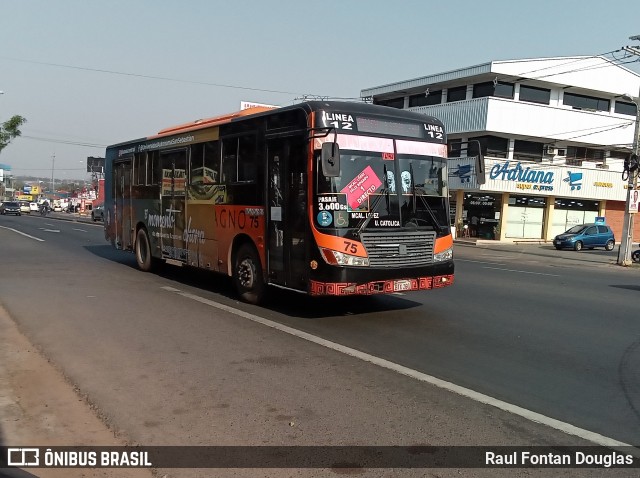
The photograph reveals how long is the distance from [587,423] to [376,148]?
4861 mm

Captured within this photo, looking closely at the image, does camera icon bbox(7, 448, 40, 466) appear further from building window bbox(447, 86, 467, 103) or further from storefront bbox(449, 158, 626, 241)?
building window bbox(447, 86, 467, 103)

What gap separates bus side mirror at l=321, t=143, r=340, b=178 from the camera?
7.41 m

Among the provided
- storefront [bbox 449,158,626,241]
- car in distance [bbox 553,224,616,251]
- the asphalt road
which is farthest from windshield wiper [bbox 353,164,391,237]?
storefront [bbox 449,158,626,241]

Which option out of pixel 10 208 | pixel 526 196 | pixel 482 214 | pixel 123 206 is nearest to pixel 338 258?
pixel 123 206

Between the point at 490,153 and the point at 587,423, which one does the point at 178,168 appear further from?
the point at 490,153

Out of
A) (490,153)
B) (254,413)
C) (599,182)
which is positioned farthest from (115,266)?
(599,182)

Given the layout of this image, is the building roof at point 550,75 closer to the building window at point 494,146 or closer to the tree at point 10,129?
the building window at point 494,146

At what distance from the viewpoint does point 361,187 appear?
26.3 feet

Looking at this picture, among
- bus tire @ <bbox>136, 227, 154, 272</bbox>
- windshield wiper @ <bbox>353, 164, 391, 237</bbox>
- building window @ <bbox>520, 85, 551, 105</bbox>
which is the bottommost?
bus tire @ <bbox>136, 227, 154, 272</bbox>

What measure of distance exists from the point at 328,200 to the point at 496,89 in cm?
3194

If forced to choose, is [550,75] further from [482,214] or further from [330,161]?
[330,161]

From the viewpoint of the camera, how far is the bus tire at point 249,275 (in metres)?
9.39

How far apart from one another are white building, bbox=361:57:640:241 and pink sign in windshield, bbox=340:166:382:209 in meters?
28.1

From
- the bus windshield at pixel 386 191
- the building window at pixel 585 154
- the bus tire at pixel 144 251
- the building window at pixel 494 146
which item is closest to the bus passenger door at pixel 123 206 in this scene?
the bus tire at pixel 144 251
